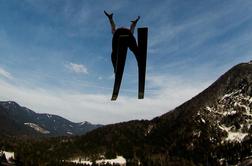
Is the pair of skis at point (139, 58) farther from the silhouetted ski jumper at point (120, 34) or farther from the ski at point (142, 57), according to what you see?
the silhouetted ski jumper at point (120, 34)

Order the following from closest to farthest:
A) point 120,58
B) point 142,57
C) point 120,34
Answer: point 120,34 < point 120,58 < point 142,57

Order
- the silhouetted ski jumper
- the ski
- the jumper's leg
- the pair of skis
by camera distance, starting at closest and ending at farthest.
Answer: the silhouetted ski jumper
the jumper's leg
the pair of skis
the ski

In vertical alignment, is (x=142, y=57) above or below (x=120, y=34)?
below

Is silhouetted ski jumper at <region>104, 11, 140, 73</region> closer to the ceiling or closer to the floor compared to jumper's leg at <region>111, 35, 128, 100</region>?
closer to the ceiling

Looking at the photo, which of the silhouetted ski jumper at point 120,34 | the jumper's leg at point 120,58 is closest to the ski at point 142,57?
the silhouetted ski jumper at point 120,34

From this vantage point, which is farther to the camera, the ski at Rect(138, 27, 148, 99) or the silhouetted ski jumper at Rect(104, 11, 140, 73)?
the ski at Rect(138, 27, 148, 99)

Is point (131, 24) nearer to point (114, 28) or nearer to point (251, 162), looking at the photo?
point (114, 28)

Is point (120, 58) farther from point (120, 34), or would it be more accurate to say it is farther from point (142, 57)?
point (120, 34)

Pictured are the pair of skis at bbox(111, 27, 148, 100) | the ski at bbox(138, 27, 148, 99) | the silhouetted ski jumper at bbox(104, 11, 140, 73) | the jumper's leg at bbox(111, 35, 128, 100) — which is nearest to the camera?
the silhouetted ski jumper at bbox(104, 11, 140, 73)

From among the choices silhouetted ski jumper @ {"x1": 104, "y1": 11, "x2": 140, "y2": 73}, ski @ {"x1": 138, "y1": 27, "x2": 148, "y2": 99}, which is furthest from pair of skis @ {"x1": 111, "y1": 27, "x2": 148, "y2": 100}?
silhouetted ski jumper @ {"x1": 104, "y1": 11, "x2": 140, "y2": 73}

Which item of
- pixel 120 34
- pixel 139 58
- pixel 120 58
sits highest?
pixel 120 34

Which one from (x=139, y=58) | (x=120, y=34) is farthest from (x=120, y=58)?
(x=120, y=34)

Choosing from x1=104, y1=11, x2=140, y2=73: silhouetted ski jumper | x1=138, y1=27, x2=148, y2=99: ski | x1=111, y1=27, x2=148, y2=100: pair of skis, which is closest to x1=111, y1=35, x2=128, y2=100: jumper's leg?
x1=111, y1=27, x2=148, y2=100: pair of skis

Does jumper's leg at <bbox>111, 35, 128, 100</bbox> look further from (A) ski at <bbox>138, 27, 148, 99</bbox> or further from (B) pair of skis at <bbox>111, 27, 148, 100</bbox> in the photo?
(A) ski at <bbox>138, 27, 148, 99</bbox>
